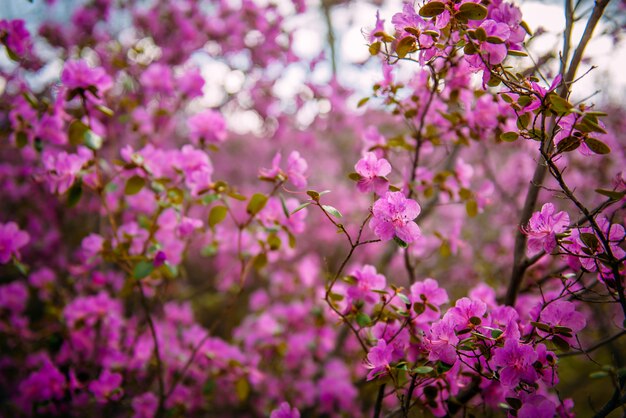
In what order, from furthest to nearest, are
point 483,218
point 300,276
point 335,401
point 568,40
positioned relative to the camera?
point 483,218
point 300,276
point 335,401
point 568,40

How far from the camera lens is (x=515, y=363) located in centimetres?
94

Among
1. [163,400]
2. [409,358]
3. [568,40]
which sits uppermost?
[568,40]

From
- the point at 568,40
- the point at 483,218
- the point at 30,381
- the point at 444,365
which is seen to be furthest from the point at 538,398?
the point at 483,218

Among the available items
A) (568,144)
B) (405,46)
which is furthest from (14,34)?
(568,144)

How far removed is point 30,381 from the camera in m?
1.73

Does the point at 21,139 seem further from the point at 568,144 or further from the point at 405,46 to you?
the point at 568,144

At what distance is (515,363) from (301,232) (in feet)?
5.34

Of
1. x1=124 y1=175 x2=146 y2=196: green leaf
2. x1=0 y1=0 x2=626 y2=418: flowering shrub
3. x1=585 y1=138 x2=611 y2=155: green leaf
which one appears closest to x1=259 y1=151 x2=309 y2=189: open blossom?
x1=0 y1=0 x2=626 y2=418: flowering shrub

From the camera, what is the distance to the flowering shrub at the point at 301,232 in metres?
1.03

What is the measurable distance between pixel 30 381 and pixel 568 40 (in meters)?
2.69

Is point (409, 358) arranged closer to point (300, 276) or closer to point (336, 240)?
point (300, 276)

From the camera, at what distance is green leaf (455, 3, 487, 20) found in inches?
37.0

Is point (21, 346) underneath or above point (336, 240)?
above

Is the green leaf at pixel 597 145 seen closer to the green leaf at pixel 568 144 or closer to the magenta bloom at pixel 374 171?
the green leaf at pixel 568 144
